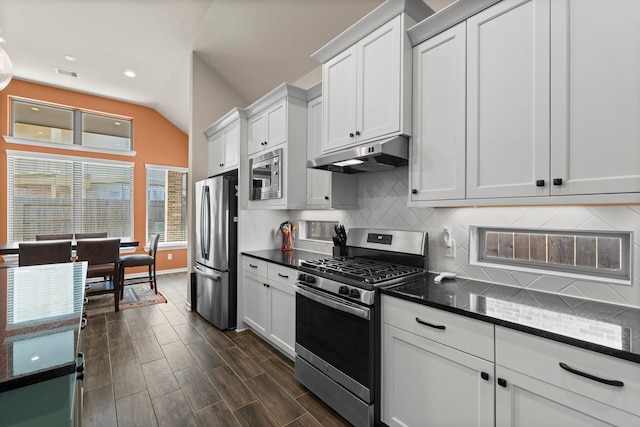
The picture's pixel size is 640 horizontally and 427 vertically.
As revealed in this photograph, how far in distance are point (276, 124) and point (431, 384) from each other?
2.46 metres

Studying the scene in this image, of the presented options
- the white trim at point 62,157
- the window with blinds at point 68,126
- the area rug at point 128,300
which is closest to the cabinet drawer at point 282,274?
the area rug at point 128,300

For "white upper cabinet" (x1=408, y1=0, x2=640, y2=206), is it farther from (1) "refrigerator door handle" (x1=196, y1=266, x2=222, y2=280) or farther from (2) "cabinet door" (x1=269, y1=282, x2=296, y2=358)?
(1) "refrigerator door handle" (x1=196, y1=266, x2=222, y2=280)

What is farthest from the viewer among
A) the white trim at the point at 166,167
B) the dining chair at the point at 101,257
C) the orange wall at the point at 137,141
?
the white trim at the point at 166,167

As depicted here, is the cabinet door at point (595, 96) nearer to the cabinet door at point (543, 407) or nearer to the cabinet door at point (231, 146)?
the cabinet door at point (543, 407)

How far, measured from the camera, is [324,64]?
2.39 m

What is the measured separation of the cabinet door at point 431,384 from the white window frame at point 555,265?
0.68 meters

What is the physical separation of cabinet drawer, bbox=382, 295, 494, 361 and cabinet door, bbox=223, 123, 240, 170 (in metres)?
2.45

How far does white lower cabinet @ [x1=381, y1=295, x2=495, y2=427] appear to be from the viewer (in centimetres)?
128

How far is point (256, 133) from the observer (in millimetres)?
3201

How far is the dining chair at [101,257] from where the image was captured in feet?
12.5

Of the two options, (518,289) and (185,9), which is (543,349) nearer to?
(518,289)

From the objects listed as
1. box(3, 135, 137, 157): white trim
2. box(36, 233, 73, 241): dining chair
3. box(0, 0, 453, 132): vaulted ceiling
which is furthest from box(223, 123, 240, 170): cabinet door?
box(3, 135, 137, 157): white trim

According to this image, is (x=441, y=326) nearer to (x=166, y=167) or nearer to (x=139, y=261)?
(x=139, y=261)

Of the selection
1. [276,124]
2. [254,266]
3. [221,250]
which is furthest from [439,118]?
[221,250]
